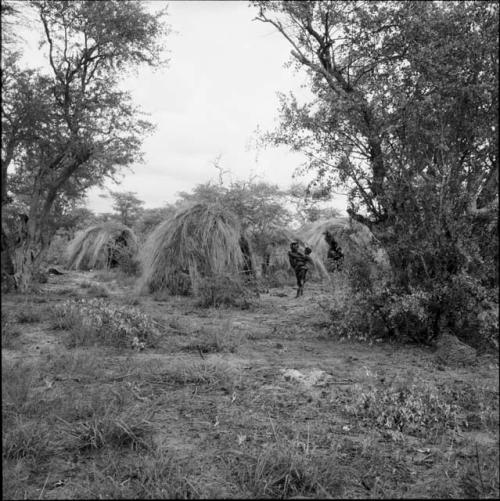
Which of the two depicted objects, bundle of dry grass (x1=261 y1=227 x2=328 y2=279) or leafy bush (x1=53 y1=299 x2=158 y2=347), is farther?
bundle of dry grass (x1=261 y1=227 x2=328 y2=279)

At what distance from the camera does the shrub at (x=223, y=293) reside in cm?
1019

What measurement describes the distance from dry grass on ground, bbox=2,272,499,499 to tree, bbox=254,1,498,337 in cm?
119

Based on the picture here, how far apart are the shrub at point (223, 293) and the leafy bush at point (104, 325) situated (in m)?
3.24

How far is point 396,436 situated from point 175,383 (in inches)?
79.3

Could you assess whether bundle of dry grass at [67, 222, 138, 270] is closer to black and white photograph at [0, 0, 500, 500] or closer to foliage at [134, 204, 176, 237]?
foliage at [134, 204, 176, 237]

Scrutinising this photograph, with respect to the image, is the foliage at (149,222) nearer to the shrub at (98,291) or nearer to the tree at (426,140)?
the shrub at (98,291)

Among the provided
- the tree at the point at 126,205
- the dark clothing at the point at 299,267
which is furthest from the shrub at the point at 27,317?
the tree at the point at 126,205

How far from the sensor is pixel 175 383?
14.4ft

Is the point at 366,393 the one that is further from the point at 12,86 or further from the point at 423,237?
the point at 12,86

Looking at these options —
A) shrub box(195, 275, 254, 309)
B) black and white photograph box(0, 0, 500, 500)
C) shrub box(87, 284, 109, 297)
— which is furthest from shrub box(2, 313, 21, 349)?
shrub box(87, 284, 109, 297)

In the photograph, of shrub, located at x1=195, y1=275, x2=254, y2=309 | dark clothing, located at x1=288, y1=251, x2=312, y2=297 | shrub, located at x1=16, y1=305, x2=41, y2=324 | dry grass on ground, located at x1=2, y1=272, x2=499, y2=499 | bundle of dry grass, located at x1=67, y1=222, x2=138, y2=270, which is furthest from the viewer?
bundle of dry grass, located at x1=67, y1=222, x2=138, y2=270

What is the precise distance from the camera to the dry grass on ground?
2580 millimetres

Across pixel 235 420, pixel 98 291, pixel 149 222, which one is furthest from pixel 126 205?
pixel 235 420

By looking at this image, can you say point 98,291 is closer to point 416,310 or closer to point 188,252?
point 188,252
